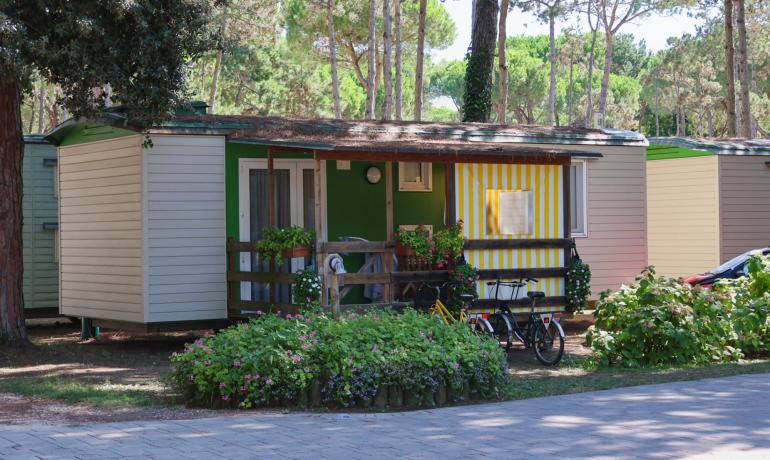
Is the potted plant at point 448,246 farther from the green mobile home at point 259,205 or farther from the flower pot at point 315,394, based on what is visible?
the flower pot at point 315,394

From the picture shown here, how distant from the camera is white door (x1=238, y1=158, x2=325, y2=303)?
13.6 m

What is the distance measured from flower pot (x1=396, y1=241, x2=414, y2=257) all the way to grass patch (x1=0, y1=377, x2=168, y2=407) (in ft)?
12.3

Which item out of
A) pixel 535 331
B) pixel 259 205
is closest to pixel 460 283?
pixel 535 331

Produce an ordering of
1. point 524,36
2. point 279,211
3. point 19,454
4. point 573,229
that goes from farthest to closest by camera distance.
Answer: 1. point 524,36
2. point 573,229
3. point 279,211
4. point 19,454

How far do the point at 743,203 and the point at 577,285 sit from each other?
7.12m

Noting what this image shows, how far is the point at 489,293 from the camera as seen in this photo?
13.2 m

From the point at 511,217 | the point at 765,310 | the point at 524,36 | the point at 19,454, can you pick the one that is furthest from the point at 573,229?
the point at 524,36

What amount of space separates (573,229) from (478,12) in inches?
312

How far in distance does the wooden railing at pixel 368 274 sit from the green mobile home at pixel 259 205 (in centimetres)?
2

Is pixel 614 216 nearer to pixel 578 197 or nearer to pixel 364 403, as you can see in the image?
pixel 578 197

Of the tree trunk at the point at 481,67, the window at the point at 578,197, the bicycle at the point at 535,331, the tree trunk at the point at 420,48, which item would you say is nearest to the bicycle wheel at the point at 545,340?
the bicycle at the point at 535,331

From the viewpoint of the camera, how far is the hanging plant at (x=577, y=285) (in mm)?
13516

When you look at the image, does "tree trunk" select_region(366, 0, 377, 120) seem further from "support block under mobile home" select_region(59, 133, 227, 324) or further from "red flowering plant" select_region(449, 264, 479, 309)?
"red flowering plant" select_region(449, 264, 479, 309)

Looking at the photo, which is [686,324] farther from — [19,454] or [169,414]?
[19,454]
